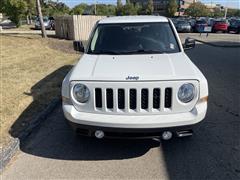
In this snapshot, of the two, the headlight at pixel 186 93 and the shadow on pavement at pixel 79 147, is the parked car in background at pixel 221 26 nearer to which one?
the shadow on pavement at pixel 79 147

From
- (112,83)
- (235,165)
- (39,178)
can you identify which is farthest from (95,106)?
(235,165)

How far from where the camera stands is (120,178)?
3496mm

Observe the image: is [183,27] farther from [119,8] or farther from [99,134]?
[119,8]

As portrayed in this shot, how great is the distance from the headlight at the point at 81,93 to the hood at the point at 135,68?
0.11m

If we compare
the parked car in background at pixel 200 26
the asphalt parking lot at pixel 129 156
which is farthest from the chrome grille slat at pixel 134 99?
the parked car in background at pixel 200 26

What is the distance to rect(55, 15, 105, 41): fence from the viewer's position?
20.1 metres

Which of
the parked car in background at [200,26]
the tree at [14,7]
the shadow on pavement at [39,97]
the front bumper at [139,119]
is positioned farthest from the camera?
the parked car in background at [200,26]

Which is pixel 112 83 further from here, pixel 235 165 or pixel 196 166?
pixel 235 165

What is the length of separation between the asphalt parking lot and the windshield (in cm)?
144

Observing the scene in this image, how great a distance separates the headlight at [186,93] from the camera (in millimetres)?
3611

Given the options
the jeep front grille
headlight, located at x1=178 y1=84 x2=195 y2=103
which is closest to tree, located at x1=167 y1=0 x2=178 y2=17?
headlight, located at x1=178 y1=84 x2=195 y2=103

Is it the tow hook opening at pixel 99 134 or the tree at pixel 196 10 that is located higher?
the tow hook opening at pixel 99 134

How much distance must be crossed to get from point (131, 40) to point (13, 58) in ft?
26.9

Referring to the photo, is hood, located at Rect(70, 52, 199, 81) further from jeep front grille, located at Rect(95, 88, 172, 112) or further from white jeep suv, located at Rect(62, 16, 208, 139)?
jeep front grille, located at Rect(95, 88, 172, 112)
